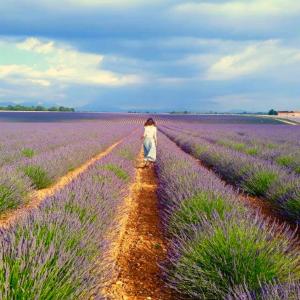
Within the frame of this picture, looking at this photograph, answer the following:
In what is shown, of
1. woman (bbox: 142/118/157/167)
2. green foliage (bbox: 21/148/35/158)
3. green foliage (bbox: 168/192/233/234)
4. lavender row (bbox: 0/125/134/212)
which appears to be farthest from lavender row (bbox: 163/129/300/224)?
green foliage (bbox: 21/148/35/158)

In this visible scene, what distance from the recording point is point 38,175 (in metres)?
7.66

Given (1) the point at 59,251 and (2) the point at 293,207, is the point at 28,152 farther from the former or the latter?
(1) the point at 59,251

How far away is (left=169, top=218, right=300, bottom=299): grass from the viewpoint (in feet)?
8.82

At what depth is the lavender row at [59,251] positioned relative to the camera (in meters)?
1.97

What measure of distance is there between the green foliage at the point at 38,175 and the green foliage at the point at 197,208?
4114 millimetres

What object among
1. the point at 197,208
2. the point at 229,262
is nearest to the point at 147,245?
the point at 197,208

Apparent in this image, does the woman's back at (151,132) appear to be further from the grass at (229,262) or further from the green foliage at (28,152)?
the grass at (229,262)

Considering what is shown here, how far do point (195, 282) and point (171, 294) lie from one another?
37cm

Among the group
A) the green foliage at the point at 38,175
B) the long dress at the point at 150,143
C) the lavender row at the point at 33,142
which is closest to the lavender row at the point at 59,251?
the green foliage at the point at 38,175

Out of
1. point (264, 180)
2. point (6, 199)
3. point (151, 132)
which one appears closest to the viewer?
point (6, 199)

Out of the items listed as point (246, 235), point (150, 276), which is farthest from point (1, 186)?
point (246, 235)

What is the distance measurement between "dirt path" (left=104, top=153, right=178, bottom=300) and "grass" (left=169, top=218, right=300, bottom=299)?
9.1 inches

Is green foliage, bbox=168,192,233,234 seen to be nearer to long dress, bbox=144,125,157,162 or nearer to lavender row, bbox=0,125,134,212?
lavender row, bbox=0,125,134,212

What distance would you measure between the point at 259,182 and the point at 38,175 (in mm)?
4275
